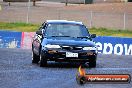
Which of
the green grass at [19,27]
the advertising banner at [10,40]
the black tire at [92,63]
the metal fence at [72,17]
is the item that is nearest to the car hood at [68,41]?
the black tire at [92,63]

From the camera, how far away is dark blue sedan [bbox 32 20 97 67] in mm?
18422

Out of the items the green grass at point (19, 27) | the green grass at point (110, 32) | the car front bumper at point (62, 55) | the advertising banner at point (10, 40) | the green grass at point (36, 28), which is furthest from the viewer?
the green grass at point (19, 27)

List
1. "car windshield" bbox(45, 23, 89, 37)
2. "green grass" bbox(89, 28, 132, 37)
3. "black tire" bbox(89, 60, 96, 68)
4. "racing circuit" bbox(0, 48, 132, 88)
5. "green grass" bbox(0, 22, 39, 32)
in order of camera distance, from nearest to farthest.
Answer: "racing circuit" bbox(0, 48, 132, 88) < "black tire" bbox(89, 60, 96, 68) < "car windshield" bbox(45, 23, 89, 37) < "green grass" bbox(89, 28, 132, 37) < "green grass" bbox(0, 22, 39, 32)

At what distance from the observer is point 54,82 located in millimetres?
14211

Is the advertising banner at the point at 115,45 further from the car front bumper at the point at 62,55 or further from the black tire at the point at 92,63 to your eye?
the car front bumper at the point at 62,55

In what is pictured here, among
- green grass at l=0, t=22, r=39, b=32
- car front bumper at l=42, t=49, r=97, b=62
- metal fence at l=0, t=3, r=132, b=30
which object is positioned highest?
car front bumper at l=42, t=49, r=97, b=62

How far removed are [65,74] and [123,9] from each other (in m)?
47.1

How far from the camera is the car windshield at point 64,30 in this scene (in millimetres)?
19609

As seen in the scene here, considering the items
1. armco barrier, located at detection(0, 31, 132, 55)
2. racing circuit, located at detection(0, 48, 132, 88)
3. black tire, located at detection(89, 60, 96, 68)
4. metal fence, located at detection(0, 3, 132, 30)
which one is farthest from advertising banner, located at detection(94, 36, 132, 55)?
metal fence, located at detection(0, 3, 132, 30)

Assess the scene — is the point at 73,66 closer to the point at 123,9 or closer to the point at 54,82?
the point at 54,82

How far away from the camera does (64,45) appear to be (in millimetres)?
18406

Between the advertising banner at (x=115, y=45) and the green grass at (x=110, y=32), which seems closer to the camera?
the advertising banner at (x=115, y=45)

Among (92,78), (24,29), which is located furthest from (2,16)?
(92,78)

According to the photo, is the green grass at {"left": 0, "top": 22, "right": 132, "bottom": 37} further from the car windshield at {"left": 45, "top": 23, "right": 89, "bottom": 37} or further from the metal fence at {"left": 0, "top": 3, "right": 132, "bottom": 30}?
the car windshield at {"left": 45, "top": 23, "right": 89, "bottom": 37}
